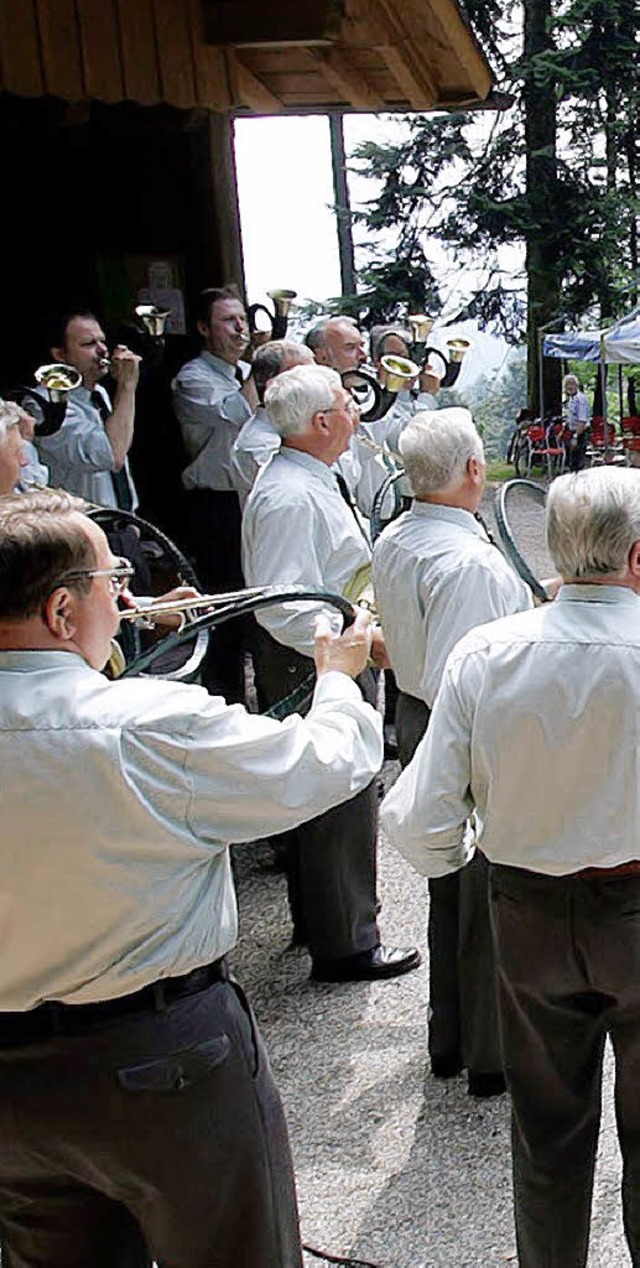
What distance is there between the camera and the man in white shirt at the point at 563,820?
2.21m

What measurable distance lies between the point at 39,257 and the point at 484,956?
5517 mm

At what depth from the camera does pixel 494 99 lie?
25.8 ft

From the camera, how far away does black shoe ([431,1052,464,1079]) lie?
11.3 ft

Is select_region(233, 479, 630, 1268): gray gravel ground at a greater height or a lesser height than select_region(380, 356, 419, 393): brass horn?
lesser

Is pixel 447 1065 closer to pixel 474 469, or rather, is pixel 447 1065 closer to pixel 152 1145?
pixel 474 469

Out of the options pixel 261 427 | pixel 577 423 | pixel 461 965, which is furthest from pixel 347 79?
pixel 577 423

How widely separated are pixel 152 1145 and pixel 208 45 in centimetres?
581

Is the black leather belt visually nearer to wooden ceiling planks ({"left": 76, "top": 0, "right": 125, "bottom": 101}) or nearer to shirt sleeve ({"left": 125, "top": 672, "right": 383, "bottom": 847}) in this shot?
shirt sleeve ({"left": 125, "top": 672, "right": 383, "bottom": 847})

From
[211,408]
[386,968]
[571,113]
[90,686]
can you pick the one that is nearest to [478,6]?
[571,113]

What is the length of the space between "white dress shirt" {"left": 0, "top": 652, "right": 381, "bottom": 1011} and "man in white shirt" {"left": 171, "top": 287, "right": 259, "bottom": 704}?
4.24 metres

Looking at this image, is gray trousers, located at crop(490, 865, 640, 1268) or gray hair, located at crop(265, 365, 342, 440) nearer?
gray trousers, located at crop(490, 865, 640, 1268)

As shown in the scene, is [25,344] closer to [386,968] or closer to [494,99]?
[494,99]

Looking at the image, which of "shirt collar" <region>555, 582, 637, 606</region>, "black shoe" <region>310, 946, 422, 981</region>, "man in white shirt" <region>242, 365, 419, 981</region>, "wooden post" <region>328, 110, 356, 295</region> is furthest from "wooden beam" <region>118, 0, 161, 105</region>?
"wooden post" <region>328, 110, 356, 295</region>

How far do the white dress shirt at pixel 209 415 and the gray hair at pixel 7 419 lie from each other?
245cm
